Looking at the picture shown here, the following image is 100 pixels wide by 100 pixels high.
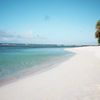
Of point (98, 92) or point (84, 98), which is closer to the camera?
point (84, 98)

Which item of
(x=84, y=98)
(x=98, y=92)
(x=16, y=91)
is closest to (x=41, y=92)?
(x=16, y=91)

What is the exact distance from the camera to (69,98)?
4.49 m

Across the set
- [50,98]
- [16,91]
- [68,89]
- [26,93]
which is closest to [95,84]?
[68,89]

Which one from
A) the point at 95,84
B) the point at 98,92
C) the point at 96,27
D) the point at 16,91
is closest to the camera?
the point at 98,92

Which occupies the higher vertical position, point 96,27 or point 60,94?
point 96,27

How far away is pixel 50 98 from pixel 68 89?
107 cm

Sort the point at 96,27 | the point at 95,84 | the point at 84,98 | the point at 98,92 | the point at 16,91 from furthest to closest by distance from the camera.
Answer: the point at 96,27
the point at 95,84
the point at 16,91
the point at 98,92
the point at 84,98

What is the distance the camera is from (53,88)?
5535 mm

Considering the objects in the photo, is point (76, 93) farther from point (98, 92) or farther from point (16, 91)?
point (16, 91)

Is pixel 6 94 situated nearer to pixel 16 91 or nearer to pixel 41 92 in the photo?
pixel 16 91

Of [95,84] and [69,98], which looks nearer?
[69,98]

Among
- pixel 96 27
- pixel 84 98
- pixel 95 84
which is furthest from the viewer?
pixel 96 27

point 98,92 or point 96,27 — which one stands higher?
point 96,27

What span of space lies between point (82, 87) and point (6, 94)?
2.95 metres
